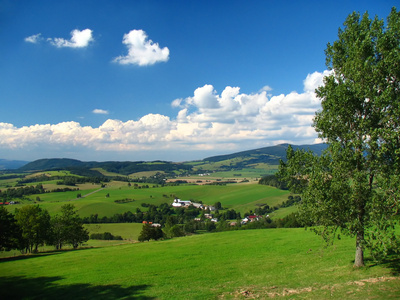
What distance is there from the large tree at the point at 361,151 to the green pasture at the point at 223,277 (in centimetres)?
257

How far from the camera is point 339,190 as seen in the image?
17281mm

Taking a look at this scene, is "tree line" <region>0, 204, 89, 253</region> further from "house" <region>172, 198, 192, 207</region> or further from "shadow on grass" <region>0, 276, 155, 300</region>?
"house" <region>172, 198, 192, 207</region>

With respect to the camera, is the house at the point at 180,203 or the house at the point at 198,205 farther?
the house at the point at 180,203

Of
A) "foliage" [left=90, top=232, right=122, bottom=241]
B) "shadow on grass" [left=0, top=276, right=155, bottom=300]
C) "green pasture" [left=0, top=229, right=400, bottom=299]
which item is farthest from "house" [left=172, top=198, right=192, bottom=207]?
"shadow on grass" [left=0, top=276, right=155, bottom=300]

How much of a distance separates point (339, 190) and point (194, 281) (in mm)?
13637

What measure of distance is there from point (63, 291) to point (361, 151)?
84.4ft

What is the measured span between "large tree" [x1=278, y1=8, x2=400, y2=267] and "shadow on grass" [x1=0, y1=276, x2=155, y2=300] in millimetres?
14404

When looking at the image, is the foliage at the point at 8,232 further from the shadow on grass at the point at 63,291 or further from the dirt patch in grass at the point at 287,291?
the dirt patch in grass at the point at 287,291

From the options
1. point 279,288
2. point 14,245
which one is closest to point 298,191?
point 279,288

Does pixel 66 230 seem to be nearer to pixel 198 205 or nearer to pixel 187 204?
pixel 198 205

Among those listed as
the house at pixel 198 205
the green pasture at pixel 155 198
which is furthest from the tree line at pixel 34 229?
the house at pixel 198 205

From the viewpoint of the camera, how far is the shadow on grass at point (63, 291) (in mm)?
19562

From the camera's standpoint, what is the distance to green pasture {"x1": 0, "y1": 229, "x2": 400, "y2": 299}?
16.9m

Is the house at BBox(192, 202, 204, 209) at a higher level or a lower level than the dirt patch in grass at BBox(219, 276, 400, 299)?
lower
